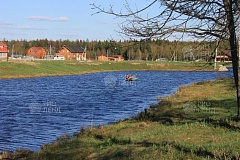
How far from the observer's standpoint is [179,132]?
13312mm

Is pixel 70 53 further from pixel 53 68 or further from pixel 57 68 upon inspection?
pixel 53 68

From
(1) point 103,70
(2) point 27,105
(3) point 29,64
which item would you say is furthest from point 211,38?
(1) point 103,70

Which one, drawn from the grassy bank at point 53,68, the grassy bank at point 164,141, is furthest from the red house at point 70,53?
the grassy bank at point 164,141

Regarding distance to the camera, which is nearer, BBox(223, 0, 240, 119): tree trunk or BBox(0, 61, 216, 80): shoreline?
BBox(223, 0, 240, 119): tree trunk

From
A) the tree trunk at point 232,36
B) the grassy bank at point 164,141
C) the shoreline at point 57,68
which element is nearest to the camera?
the tree trunk at point 232,36

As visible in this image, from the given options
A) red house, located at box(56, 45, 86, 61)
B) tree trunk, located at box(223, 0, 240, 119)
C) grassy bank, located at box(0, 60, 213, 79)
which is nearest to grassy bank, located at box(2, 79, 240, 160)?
tree trunk, located at box(223, 0, 240, 119)

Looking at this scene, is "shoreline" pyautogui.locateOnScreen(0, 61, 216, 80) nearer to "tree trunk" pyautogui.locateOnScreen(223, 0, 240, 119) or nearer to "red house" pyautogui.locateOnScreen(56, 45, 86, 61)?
"tree trunk" pyautogui.locateOnScreen(223, 0, 240, 119)

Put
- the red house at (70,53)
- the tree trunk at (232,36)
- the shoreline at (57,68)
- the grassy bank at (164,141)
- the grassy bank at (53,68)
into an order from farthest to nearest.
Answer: the red house at (70,53) → the grassy bank at (53,68) → the shoreline at (57,68) → the grassy bank at (164,141) → the tree trunk at (232,36)

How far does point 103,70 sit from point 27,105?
74.4 meters

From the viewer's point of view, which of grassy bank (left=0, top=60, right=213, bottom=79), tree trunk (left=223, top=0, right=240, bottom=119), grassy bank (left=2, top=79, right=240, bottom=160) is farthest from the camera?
grassy bank (left=0, top=60, right=213, bottom=79)

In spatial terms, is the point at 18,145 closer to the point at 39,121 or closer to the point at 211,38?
the point at 39,121

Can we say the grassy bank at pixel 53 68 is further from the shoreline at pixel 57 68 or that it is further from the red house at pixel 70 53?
the red house at pixel 70 53

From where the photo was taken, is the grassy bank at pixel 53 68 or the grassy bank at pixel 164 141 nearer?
the grassy bank at pixel 164 141

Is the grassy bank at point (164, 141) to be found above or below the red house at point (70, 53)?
below
